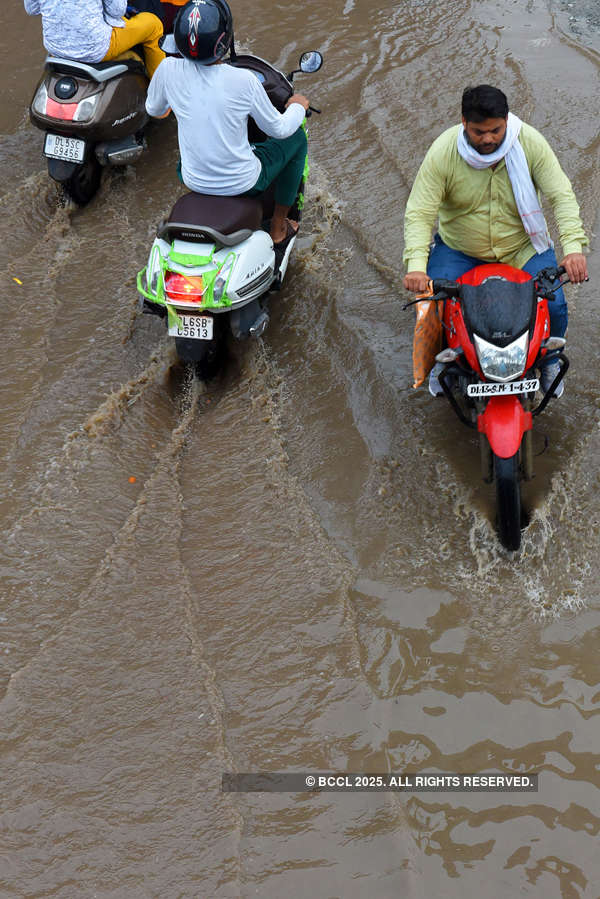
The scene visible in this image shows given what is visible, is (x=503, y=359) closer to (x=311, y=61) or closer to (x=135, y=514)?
(x=135, y=514)

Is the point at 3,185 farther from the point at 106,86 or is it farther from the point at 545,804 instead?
the point at 545,804

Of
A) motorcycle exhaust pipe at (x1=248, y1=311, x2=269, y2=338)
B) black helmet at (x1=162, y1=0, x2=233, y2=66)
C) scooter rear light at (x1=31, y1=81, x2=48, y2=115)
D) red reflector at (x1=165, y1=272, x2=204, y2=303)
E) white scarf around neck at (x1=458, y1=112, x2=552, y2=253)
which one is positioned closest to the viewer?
white scarf around neck at (x1=458, y1=112, x2=552, y2=253)

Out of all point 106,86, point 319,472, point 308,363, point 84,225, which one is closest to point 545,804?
point 319,472

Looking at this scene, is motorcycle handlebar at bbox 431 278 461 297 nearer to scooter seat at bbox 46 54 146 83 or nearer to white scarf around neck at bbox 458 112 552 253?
white scarf around neck at bbox 458 112 552 253

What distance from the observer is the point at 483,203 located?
4.46m

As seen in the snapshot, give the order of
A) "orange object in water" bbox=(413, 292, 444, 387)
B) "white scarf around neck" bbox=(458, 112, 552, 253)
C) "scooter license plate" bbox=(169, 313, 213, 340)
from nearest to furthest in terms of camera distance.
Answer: "white scarf around neck" bbox=(458, 112, 552, 253) < "orange object in water" bbox=(413, 292, 444, 387) < "scooter license plate" bbox=(169, 313, 213, 340)

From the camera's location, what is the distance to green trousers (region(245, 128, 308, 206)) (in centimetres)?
532

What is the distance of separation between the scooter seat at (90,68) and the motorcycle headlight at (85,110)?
0.72 feet

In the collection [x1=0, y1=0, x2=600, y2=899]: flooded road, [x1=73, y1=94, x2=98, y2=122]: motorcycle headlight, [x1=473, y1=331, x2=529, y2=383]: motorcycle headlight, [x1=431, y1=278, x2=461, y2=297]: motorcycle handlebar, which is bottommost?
[x1=0, y1=0, x2=600, y2=899]: flooded road

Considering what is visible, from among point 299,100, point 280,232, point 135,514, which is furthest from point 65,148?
point 135,514

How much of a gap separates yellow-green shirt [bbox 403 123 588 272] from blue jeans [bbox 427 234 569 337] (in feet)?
0.25

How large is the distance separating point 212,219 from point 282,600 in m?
2.18

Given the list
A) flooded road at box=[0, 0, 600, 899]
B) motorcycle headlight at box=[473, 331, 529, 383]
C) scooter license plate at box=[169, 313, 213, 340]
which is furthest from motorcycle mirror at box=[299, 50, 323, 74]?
motorcycle headlight at box=[473, 331, 529, 383]

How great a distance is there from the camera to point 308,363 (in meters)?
5.49
